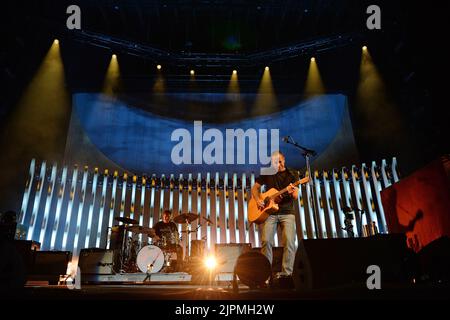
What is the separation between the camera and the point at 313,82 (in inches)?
332

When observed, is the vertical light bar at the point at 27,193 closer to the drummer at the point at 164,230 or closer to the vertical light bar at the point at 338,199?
the drummer at the point at 164,230

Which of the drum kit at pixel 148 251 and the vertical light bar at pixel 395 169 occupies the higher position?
the vertical light bar at pixel 395 169

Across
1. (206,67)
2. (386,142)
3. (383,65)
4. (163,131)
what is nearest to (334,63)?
(383,65)

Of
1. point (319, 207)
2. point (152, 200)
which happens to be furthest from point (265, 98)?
point (152, 200)

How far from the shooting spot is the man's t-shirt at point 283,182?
11.5ft

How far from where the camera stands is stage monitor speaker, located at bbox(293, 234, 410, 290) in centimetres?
195

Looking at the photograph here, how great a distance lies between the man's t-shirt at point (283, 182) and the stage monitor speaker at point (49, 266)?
Answer: 142 inches

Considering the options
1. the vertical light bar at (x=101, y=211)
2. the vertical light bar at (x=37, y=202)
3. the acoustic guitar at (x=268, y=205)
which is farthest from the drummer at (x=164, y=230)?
the vertical light bar at (x=37, y=202)

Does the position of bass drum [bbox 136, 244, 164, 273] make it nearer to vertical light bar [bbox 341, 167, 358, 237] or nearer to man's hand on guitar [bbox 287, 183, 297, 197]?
man's hand on guitar [bbox 287, 183, 297, 197]

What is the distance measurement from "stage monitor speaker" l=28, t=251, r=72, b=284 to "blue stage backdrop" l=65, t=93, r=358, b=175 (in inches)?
125

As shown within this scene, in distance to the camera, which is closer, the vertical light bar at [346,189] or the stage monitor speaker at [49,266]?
the stage monitor speaker at [49,266]

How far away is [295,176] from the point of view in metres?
3.68

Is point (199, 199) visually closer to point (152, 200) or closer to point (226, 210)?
point (226, 210)
